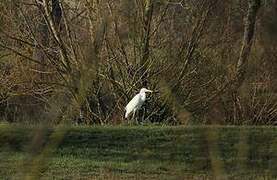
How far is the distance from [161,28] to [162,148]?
627cm

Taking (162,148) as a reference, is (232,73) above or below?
above

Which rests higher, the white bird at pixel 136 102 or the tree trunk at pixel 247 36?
the tree trunk at pixel 247 36

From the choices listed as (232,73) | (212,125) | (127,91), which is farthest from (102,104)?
(212,125)

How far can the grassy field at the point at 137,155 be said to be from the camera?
631 cm

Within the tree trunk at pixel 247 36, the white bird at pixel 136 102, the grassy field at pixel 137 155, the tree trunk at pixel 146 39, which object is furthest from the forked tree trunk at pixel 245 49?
the grassy field at pixel 137 155

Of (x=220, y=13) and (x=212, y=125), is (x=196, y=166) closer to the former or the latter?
(x=212, y=125)

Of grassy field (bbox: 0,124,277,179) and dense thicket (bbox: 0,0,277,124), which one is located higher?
dense thicket (bbox: 0,0,277,124)

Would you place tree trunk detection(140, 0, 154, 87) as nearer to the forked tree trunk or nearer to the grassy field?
the forked tree trunk

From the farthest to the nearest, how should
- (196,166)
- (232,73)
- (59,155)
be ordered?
(232,73), (59,155), (196,166)

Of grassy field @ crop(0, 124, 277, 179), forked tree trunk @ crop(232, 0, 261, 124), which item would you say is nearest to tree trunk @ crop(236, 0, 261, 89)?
forked tree trunk @ crop(232, 0, 261, 124)

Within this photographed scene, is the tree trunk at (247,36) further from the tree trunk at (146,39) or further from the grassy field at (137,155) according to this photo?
the grassy field at (137,155)

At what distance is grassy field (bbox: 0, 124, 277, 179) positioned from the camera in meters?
6.31

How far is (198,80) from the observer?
15.5 metres

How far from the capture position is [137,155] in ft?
28.9
